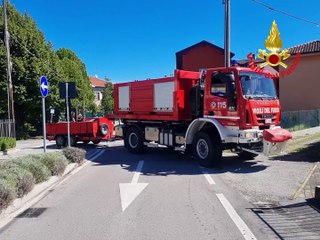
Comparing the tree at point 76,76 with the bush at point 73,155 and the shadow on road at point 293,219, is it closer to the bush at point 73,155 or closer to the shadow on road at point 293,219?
the bush at point 73,155

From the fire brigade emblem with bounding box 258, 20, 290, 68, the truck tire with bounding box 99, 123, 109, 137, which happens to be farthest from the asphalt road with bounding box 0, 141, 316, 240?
the truck tire with bounding box 99, 123, 109, 137

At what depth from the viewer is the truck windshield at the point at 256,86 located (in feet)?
38.1

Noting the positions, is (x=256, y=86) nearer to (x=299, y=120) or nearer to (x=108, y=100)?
(x=299, y=120)

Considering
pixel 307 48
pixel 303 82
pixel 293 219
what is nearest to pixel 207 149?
pixel 293 219

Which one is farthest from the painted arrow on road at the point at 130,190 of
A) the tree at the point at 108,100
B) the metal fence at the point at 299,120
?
the tree at the point at 108,100

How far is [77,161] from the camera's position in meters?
13.1

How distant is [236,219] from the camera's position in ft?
21.3

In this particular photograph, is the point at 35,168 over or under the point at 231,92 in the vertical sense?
under

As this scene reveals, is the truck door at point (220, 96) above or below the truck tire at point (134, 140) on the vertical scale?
above

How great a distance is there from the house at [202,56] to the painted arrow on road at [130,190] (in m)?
34.8

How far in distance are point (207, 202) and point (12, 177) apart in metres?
3.92

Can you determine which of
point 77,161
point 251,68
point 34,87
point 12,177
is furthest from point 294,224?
point 34,87

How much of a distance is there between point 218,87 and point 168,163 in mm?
3150

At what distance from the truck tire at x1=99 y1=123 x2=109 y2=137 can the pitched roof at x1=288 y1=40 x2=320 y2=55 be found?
20345 mm
